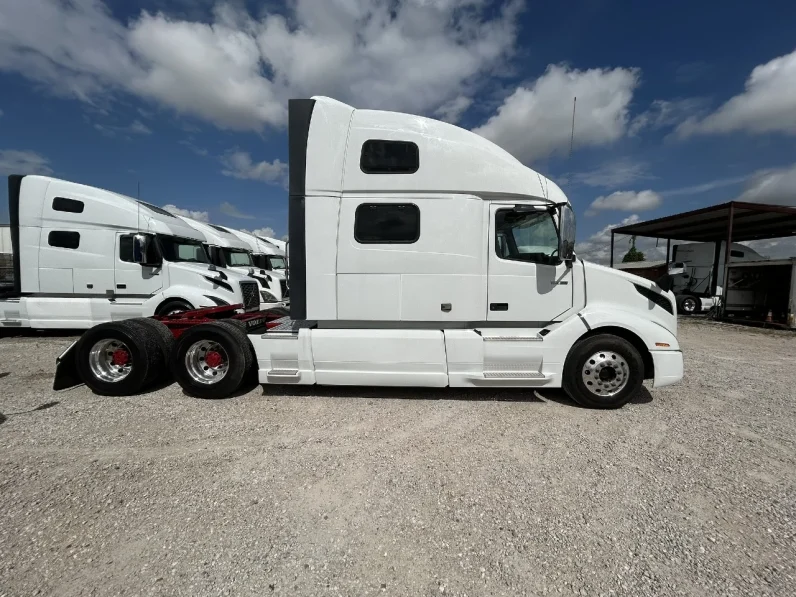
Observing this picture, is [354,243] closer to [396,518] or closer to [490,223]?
[490,223]

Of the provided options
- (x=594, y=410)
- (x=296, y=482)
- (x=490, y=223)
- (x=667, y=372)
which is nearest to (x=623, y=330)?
(x=667, y=372)

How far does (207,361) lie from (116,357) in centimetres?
127

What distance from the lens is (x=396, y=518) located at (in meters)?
2.33

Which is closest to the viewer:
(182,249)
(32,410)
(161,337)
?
(32,410)

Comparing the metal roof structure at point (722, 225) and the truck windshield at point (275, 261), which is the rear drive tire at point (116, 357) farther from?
the metal roof structure at point (722, 225)

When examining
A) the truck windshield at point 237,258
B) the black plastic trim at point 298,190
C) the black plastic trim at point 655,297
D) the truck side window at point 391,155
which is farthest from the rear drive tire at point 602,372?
the truck windshield at point 237,258

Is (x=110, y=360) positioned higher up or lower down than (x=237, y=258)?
lower down

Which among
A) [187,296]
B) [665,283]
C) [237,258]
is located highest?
[237,258]

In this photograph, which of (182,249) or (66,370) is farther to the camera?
(182,249)

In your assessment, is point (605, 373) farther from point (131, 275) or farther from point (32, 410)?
point (131, 275)

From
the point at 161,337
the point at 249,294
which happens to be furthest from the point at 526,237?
the point at 249,294

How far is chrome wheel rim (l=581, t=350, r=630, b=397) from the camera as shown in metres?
4.10

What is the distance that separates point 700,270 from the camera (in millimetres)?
16594

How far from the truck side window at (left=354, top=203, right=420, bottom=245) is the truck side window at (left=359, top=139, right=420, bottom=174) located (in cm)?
46
